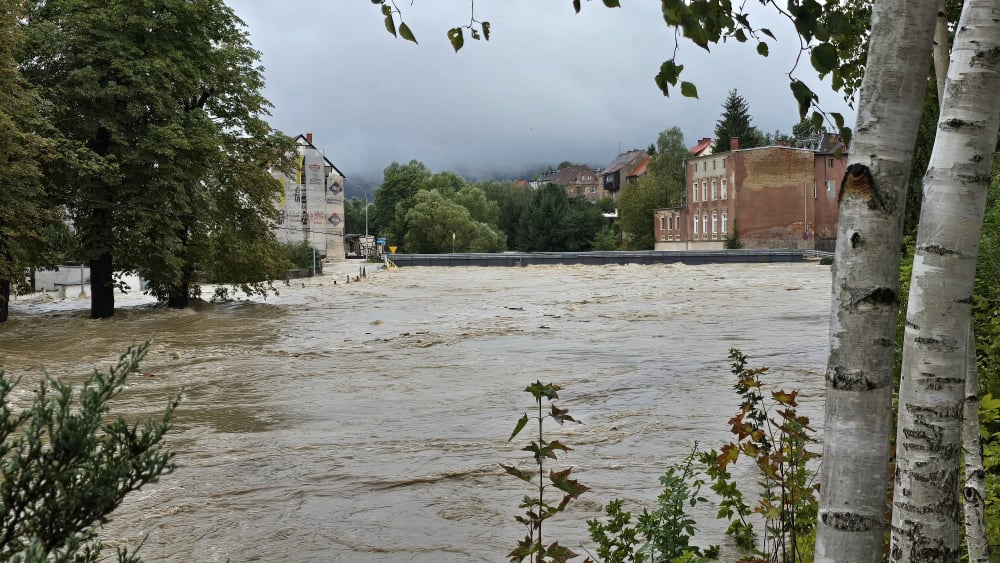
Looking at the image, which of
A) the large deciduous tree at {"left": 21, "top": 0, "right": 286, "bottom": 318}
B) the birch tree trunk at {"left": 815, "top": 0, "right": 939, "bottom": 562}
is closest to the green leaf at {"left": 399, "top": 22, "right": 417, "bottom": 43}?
the birch tree trunk at {"left": 815, "top": 0, "right": 939, "bottom": 562}

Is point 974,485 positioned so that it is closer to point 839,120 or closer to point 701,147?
point 839,120

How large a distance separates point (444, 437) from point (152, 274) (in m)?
21.7

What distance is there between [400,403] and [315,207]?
8680 centimetres

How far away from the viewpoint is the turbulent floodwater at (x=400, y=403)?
781 cm

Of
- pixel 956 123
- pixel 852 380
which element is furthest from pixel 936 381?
pixel 956 123

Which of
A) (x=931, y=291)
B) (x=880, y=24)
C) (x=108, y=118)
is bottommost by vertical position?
(x=931, y=291)

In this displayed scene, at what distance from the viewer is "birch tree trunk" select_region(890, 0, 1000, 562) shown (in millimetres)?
2330

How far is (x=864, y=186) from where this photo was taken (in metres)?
2.29

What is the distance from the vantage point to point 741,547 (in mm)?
6113

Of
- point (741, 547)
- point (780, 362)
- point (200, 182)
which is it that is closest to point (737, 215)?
point (200, 182)

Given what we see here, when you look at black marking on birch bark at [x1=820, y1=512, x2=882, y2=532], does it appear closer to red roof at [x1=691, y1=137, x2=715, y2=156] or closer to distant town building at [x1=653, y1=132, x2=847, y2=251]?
distant town building at [x1=653, y1=132, x2=847, y2=251]

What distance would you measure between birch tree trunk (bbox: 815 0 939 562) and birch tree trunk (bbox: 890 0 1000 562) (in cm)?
10

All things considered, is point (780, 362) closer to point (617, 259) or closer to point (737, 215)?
point (617, 259)

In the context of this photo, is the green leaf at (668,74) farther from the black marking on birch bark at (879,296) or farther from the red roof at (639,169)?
the red roof at (639,169)
